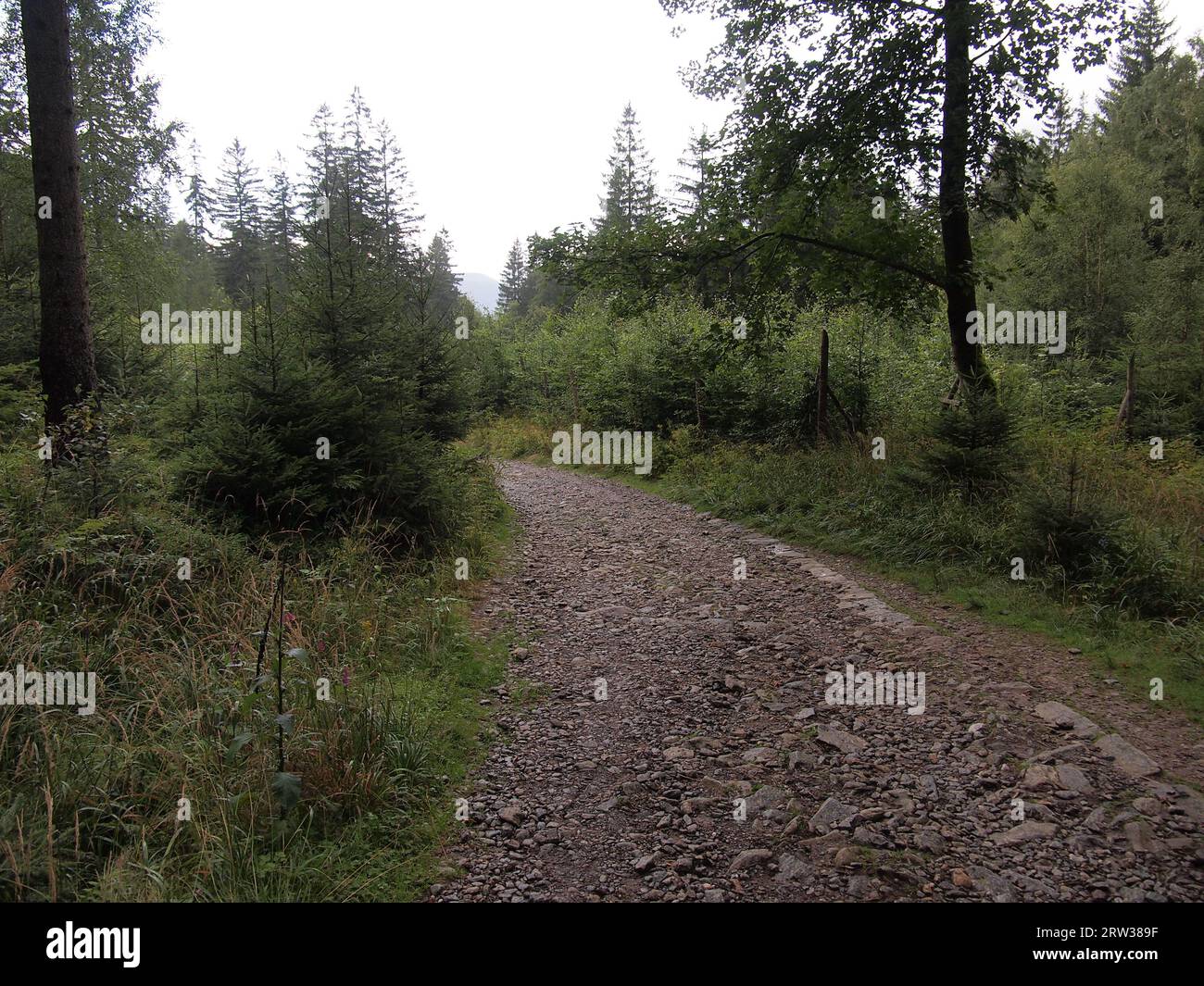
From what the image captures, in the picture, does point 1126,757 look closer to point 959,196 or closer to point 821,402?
point 959,196

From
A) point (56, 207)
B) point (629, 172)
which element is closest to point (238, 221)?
point (629, 172)

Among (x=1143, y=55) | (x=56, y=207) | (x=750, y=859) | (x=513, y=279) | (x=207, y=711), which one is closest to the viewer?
(x=750, y=859)

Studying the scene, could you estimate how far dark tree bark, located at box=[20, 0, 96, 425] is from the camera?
21.7 feet

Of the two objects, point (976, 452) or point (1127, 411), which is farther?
point (1127, 411)

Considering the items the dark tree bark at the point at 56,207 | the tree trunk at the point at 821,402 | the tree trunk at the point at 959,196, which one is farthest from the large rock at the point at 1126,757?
the tree trunk at the point at 821,402

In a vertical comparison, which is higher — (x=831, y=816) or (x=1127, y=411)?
(x=1127, y=411)

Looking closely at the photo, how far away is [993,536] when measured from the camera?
7.50 metres

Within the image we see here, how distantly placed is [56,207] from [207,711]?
6001 millimetres

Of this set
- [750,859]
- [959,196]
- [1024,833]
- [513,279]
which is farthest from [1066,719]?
[513,279]

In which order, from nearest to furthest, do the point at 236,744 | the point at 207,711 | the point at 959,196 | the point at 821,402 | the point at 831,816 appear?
the point at 236,744 < the point at 831,816 < the point at 207,711 < the point at 959,196 < the point at 821,402

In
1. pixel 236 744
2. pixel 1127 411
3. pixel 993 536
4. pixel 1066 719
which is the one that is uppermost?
pixel 1127 411

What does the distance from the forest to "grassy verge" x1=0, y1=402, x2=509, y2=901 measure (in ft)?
0.09
